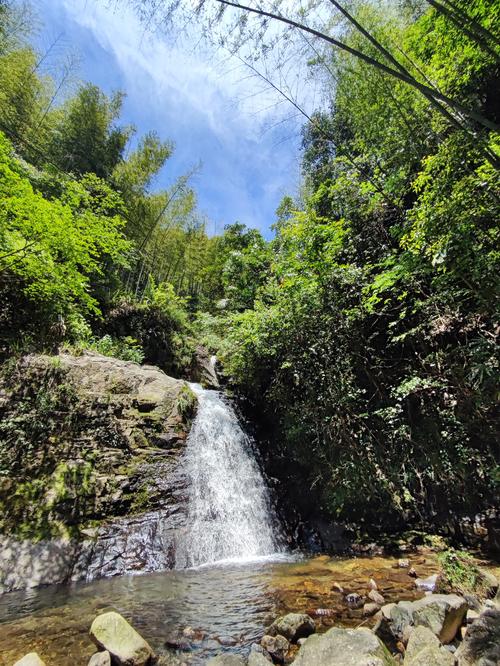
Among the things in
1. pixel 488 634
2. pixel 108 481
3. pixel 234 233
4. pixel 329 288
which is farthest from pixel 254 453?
pixel 234 233

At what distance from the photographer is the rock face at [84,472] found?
4559 mm

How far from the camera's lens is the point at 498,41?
1688 mm

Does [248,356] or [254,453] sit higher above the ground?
[248,356]

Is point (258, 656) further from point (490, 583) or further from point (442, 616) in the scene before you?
point (490, 583)

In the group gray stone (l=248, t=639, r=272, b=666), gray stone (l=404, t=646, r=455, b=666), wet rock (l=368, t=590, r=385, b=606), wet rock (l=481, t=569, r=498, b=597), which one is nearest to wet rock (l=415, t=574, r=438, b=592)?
wet rock (l=481, t=569, r=498, b=597)

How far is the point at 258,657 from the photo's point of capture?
2.39 meters

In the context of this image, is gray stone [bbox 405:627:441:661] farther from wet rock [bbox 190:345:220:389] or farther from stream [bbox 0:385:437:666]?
wet rock [bbox 190:345:220:389]

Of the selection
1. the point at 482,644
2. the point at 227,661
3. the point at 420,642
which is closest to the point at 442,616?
the point at 420,642

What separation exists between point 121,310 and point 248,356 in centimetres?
579

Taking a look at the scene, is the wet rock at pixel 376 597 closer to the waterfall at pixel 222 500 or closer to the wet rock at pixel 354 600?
the wet rock at pixel 354 600

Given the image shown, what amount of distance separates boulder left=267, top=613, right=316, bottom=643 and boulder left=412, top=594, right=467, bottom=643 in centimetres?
90

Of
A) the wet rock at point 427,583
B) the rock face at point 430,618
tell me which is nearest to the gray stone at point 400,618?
the rock face at point 430,618

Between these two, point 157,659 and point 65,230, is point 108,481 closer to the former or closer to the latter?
point 157,659

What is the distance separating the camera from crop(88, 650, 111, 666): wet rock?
239 cm
